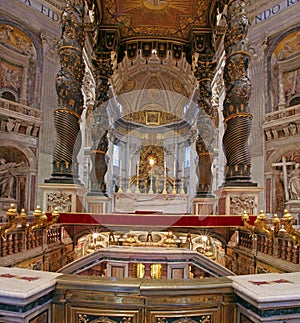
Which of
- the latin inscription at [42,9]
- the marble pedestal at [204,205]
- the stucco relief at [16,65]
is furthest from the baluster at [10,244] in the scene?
the latin inscription at [42,9]

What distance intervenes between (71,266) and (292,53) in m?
11.2

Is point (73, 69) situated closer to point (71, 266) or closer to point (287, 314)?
point (71, 266)

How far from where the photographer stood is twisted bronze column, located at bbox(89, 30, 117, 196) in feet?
23.9

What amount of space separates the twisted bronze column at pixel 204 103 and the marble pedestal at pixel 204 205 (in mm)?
247

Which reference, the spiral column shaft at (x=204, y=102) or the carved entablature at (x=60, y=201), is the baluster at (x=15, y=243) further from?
the spiral column shaft at (x=204, y=102)

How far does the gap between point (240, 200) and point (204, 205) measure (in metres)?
2.87

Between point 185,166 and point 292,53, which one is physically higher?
point 292,53

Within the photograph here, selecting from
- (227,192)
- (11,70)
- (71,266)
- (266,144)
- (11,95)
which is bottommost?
(71,266)

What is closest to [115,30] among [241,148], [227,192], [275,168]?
[241,148]

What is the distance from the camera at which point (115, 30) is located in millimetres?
7148

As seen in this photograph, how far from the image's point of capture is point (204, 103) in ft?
27.9

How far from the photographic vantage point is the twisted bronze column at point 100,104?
287 inches

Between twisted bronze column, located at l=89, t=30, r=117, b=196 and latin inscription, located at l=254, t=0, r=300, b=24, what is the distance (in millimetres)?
6945

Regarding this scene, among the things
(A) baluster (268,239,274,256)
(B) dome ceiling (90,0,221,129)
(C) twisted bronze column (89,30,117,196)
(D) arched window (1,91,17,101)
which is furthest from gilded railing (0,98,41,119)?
(A) baluster (268,239,274,256)
